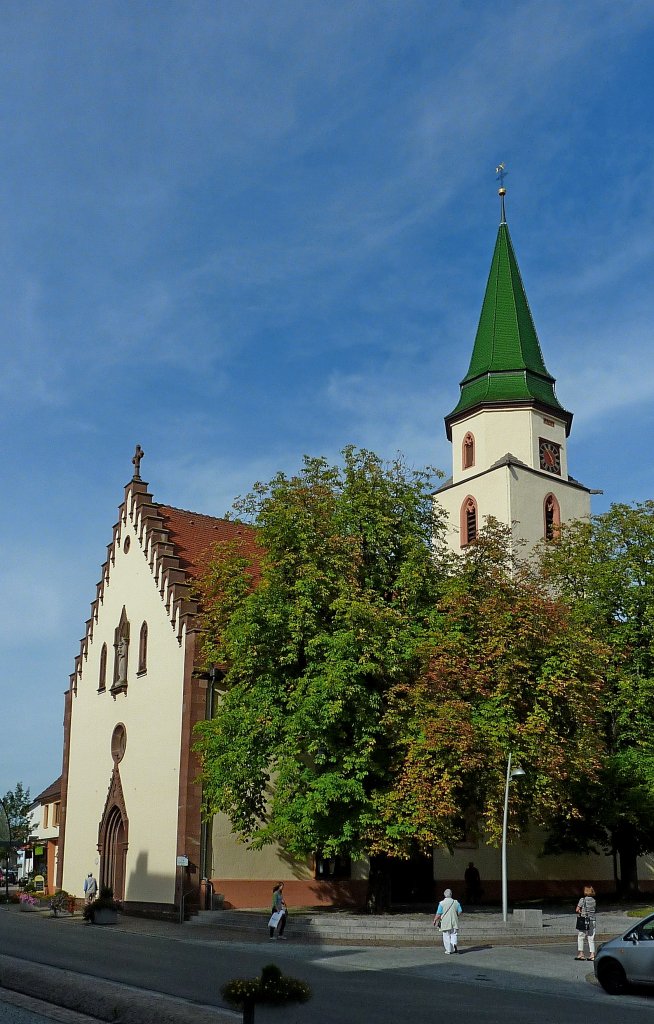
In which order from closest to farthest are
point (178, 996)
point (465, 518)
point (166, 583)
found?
1. point (178, 996)
2. point (166, 583)
3. point (465, 518)

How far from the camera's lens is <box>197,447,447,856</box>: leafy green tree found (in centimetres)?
2850

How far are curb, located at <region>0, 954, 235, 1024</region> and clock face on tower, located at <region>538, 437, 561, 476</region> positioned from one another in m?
39.5

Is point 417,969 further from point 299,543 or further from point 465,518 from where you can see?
point 465,518

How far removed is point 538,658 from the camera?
3100cm

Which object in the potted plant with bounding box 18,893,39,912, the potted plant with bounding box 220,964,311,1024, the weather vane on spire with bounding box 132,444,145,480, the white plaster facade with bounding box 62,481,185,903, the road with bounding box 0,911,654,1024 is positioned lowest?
the potted plant with bounding box 18,893,39,912

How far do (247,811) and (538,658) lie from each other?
9.43m

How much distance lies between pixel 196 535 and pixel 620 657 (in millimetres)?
16419

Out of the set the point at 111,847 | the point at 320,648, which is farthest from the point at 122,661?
the point at 320,648

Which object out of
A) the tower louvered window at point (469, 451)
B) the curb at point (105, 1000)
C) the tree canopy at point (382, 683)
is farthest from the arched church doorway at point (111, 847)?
the tower louvered window at point (469, 451)

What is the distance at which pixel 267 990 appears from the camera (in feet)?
32.5

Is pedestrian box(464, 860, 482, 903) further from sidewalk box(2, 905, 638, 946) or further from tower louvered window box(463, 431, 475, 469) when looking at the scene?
→ tower louvered window box(463, 431, 475, 469)

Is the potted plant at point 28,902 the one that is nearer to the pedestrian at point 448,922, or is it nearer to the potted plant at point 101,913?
the potted plant at point 101,913

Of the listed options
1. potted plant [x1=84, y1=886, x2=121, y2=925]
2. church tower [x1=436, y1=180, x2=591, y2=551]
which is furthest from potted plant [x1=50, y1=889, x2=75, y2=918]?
church tower [x1=436, y1=180, x2=591, y2=551]

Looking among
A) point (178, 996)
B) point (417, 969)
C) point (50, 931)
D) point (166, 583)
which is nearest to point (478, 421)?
point (166, 583)
